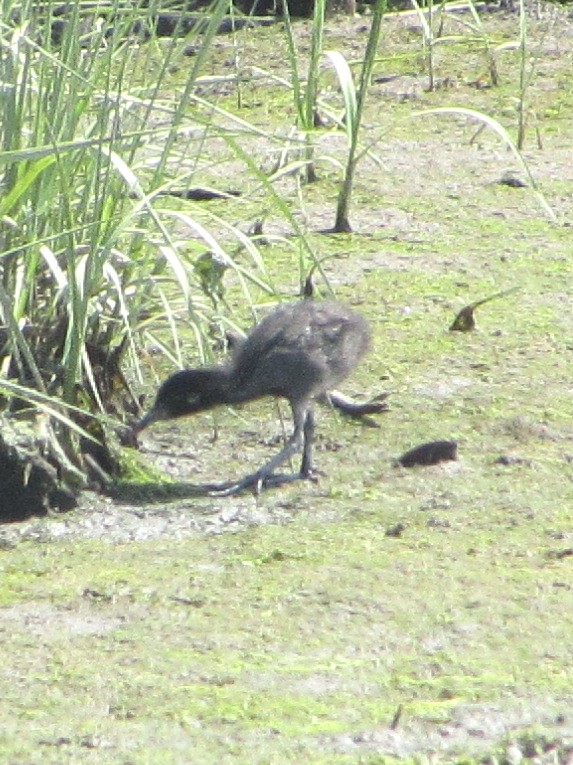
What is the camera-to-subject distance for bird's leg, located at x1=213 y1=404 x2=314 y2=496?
491cm

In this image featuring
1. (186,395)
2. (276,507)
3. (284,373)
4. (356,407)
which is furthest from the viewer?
(356,407)

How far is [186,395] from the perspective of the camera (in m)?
5.01

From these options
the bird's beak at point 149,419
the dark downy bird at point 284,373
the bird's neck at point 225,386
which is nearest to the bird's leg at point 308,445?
the dark downy bird at point 284,373

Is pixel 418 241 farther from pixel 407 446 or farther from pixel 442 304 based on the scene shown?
pixel 407 446

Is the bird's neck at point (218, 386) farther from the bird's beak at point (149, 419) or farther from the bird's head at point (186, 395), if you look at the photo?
the bird's beak at point (149, 419)

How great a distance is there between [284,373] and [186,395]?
0.31 m

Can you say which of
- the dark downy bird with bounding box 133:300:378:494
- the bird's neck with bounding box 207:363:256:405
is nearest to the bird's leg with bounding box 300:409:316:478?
the dark downy bird with bounding box 133:300:378:494

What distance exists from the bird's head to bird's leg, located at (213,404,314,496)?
9.0 inches

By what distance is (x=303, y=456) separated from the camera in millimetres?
5031

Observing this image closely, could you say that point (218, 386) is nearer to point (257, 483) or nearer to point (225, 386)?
point (225, 386)

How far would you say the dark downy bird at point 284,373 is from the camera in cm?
499

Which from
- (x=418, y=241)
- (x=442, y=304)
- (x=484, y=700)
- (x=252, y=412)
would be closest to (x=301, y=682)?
(x=484, y=700)

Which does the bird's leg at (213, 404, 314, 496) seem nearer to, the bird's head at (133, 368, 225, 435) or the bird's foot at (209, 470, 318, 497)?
the bird's foot at (209, 470, 318, 497)

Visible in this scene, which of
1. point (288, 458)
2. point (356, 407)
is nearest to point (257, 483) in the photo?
point (288, 458)
